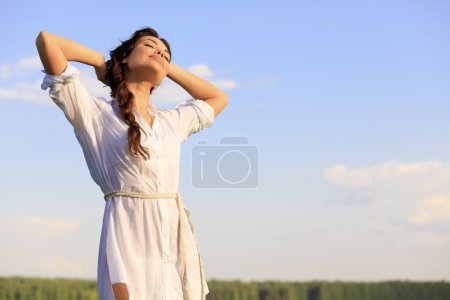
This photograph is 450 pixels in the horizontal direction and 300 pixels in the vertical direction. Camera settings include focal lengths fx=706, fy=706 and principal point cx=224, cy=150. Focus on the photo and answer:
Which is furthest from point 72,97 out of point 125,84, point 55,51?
point 125,84

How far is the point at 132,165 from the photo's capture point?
3.21m

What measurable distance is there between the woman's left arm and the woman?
30cm

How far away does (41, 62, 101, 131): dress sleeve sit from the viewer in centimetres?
306

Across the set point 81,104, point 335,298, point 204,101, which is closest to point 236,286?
point 335,298

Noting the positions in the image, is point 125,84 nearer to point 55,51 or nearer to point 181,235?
point 55,51

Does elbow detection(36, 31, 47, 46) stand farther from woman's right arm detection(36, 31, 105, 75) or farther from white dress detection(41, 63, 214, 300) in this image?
white dress detection(41, 63, 214, 300)

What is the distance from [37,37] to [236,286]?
7342 millimetres

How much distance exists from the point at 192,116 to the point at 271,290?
666 cm

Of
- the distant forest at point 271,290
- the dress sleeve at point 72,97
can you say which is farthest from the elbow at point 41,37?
the distant forest at point 271,290

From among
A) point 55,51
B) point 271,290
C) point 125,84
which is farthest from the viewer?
point 271,290

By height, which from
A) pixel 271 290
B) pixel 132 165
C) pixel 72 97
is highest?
pixel 72 97

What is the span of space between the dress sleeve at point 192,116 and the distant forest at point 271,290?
6.47 metres

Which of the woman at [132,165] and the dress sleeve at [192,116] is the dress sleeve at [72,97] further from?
the dress sleeve at [192,116]

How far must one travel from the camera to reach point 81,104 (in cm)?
317
